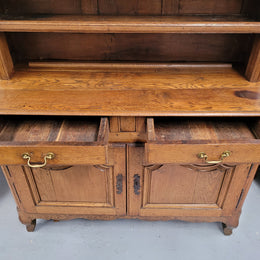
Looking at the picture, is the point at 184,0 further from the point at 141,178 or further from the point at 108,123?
the point at 141,178

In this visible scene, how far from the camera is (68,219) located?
111 cm

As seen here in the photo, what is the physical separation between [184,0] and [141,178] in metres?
0.72

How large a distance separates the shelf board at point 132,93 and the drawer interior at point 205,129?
0.29 ft

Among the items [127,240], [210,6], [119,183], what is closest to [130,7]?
[210,6]

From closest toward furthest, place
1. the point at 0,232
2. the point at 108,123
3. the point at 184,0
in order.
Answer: the point at 108,123, the point at 184,0, the point at 0,232

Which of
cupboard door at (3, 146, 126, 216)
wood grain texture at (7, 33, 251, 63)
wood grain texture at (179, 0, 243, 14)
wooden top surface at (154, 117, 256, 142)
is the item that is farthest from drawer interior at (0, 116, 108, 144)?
wood grain texture at (179, 0, 243, 14)

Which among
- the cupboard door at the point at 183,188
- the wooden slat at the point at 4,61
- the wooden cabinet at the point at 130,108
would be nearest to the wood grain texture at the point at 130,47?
the wooden cabinet at the point at 130,108

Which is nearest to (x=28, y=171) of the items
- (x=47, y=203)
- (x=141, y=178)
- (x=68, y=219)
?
(x=47, y=203)

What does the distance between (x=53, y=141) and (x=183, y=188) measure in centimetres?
56

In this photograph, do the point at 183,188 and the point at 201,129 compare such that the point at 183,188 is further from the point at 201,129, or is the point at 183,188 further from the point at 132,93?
the point at 132,93

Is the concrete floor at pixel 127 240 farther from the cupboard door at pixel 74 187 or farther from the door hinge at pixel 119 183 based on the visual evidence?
the door hinge at pixel 119 183

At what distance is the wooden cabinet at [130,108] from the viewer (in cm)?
76

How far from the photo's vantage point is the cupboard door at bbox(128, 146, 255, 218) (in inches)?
35.9

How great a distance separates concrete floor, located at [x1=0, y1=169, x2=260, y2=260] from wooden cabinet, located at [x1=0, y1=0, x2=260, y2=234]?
80 millimetres
